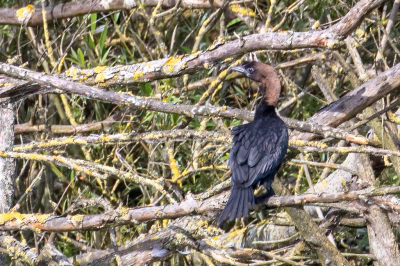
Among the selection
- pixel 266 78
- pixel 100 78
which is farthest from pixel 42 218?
pixel 266 78

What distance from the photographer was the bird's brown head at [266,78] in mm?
3277

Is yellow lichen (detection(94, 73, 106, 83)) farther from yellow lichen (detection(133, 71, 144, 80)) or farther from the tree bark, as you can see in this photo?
the tree bark

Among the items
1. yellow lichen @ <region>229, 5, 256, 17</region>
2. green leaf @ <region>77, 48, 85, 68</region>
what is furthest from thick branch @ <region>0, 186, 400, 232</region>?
yellow lichen @ <region>229, 5, 256, 17</region>

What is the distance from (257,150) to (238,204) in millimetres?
519

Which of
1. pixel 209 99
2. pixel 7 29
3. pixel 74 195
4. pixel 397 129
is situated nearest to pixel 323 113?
pixel 397 129

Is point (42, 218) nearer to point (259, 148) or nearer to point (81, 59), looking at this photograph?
point (259, 148)

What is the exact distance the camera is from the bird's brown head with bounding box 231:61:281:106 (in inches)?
129

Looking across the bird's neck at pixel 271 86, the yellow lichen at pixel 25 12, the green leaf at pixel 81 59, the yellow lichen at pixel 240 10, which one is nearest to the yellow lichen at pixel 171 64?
the bird's neck at pixel 271 86

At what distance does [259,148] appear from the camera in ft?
10.1

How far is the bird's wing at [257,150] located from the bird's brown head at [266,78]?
0.20 meters

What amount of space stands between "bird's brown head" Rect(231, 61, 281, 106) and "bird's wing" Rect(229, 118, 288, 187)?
197 millimetres

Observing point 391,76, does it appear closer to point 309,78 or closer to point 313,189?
point 313,189

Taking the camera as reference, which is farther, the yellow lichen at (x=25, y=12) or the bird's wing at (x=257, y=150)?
the yellow lichen at (x=25, y=12)

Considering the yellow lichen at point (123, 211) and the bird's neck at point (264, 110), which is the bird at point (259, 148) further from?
the yellow lichen at point (123, 211)
